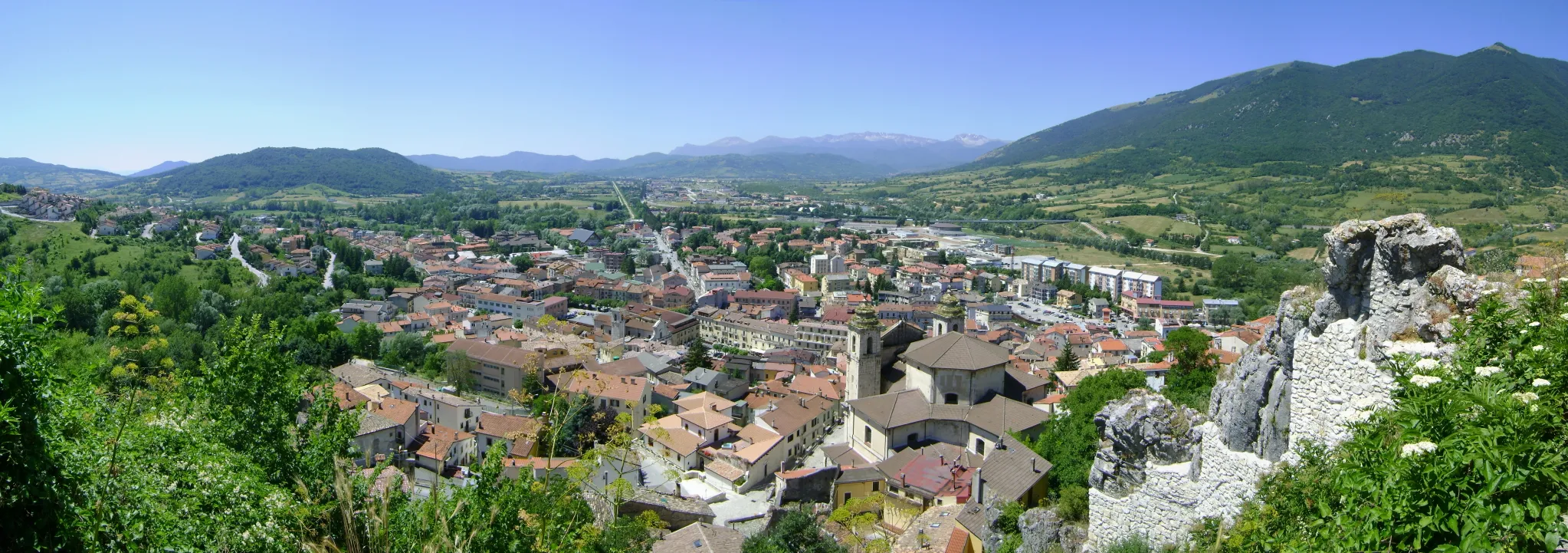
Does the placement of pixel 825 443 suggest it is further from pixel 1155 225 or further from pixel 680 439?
pixel 1155 225

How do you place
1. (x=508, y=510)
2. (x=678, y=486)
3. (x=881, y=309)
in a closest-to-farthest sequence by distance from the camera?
(x=508, y=510), (x=678, y=486), (x=881, y=309)

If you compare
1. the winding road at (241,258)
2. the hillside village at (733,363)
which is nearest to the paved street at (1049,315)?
the hillside village at (733,363)

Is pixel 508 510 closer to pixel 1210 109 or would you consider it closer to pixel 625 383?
pixel 625 383

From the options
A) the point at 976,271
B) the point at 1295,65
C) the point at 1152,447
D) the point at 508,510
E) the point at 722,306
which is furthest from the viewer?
the point at 1295,65

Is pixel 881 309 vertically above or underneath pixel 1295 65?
underneath

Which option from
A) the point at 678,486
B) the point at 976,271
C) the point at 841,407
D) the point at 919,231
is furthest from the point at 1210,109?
the point at 678,486

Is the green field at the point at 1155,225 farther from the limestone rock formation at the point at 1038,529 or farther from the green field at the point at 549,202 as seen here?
the green field at the point at 549,202

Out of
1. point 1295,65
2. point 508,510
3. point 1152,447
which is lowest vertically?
point 1152,447
